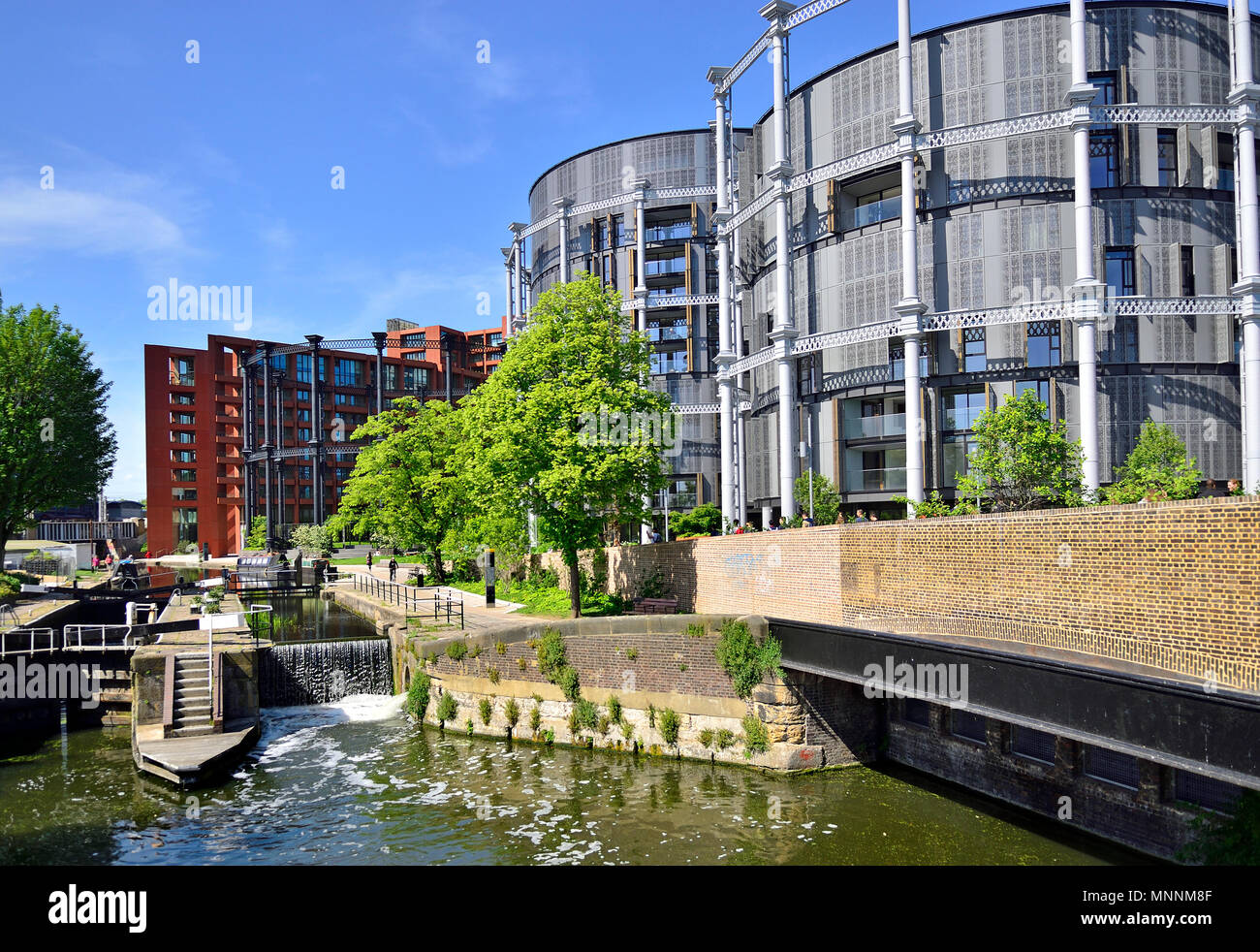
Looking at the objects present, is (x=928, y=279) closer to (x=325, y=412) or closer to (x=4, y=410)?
(x=4, y=410)

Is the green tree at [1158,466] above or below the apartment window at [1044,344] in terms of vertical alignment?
below

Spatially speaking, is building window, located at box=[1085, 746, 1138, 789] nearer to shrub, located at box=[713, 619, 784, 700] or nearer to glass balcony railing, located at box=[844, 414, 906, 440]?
shrub, located at box=[713, 619, 784, 700]

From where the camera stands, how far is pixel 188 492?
95250 mm

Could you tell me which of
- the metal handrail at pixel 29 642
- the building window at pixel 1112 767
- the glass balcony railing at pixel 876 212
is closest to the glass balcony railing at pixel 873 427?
the glass balcony railing at pixel 876 212

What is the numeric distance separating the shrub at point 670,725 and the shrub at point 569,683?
8.03 feet

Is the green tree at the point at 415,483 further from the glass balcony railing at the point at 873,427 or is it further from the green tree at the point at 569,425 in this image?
the glass balcony railing at the point at 873,427

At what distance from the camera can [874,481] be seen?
3434cm

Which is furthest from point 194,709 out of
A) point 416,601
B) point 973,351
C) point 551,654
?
point 973,351

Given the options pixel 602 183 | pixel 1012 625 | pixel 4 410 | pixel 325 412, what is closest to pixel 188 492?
pixel 325 412

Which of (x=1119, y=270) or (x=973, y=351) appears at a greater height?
(x=1119, y=270)

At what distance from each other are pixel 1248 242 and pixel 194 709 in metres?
35.3

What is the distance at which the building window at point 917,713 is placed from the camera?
16906 millimetres

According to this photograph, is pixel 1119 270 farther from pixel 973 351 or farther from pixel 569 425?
pixel 569 425
